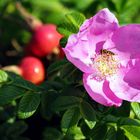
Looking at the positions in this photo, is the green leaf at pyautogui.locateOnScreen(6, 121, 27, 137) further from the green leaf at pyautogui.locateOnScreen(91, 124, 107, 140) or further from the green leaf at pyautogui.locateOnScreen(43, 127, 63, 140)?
the green leaf at pyautogui.locateOnScreen(91, 124, 107, 140)

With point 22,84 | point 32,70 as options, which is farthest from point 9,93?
point 32,70

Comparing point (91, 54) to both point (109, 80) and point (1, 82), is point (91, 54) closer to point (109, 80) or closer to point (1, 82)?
point (109, 80)

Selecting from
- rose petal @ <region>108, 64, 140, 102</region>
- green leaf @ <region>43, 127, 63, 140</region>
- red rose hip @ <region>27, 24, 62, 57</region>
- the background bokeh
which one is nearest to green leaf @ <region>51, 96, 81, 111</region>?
the background bokeh

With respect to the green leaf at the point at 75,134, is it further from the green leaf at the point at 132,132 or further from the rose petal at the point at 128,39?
the rose petal at the point at 128,39

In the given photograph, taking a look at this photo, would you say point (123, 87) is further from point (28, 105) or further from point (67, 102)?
point (28, 105)

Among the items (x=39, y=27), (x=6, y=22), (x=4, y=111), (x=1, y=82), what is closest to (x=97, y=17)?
(x=1, y=82)

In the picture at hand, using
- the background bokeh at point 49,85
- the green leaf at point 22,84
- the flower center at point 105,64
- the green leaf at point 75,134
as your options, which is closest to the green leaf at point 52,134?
the background bokeh at point 49,85
